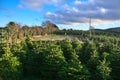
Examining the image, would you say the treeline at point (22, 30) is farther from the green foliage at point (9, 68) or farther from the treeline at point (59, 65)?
the green foliage at point (9, 68)

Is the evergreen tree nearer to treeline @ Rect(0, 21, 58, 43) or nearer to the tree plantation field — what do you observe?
the tree plantation field

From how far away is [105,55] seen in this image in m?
58.4

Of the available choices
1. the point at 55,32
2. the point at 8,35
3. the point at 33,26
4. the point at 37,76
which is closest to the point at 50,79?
the point at 37,76

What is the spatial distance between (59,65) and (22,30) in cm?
8600

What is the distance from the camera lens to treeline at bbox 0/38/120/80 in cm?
5216

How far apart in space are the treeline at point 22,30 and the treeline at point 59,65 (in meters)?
Answer: 51.0

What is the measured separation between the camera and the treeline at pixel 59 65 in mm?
52156

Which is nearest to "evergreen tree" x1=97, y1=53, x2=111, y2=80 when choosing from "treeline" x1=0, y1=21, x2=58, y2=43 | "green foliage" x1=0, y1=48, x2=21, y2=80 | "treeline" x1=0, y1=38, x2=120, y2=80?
"treeline" x1=0, y1=38, x2=120, y2=80

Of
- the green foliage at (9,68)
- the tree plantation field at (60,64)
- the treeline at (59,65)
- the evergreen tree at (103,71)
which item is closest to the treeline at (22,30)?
the tree plantation field at (60,64)

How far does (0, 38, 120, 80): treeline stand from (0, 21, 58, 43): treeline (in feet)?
167

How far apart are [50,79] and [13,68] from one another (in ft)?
27.0

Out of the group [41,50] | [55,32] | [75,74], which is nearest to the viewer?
[75,74]

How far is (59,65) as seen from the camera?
5856 centimetres

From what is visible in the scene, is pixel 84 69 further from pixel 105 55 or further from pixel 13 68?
pixel 13 68
